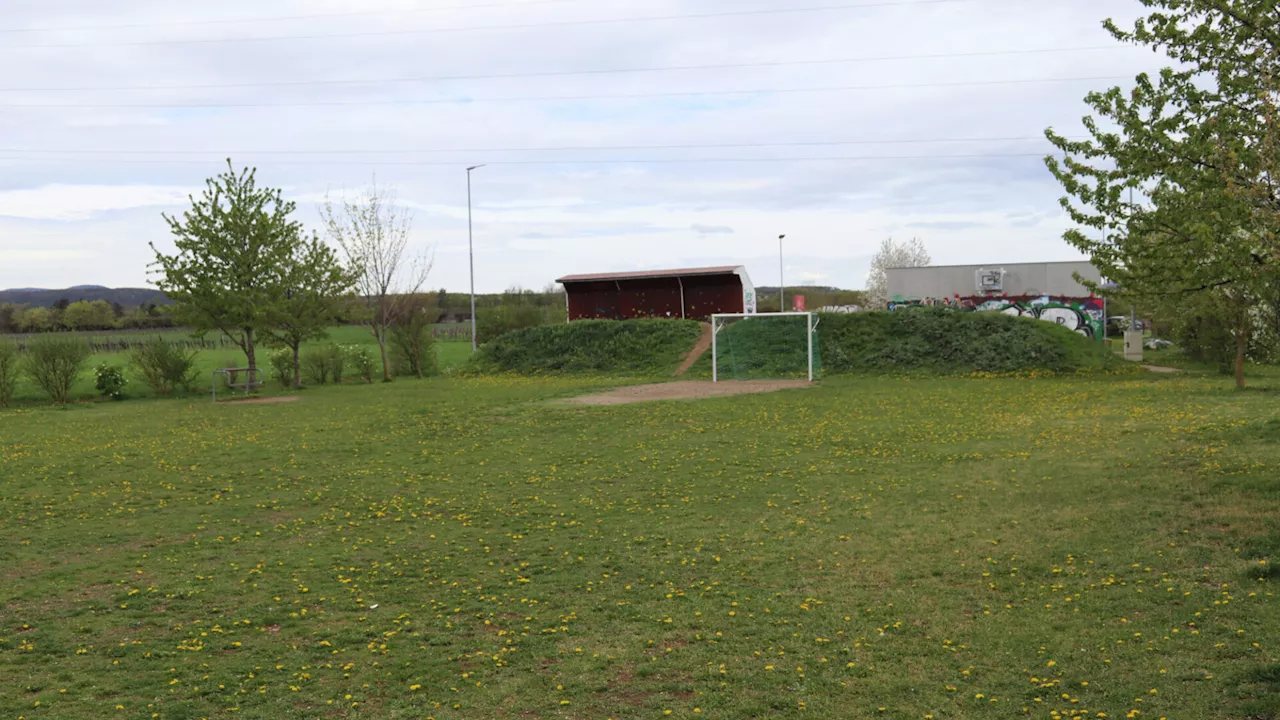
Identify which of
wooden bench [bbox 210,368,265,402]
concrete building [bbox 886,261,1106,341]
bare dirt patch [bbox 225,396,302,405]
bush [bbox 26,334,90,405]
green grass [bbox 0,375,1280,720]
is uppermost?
concrete building [bbox 886,261,1106,341]

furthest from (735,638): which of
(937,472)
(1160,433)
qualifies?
(1160,433)

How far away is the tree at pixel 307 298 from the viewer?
110ft

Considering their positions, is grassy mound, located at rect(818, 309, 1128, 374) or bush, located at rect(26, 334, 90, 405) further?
grassy mound, located at rect(818, 309, 1128, 374)

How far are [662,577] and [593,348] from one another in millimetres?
30694

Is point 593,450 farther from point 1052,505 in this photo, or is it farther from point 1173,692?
point 1173,692

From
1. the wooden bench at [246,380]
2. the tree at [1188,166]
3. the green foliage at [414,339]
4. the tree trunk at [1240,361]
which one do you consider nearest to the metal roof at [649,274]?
the green foliage at [414,339]

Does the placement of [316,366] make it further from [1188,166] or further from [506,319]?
[1188,166]

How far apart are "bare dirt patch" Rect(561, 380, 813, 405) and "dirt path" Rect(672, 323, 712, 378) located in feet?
8.90

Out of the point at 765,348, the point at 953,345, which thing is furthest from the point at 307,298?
the point at 953,345

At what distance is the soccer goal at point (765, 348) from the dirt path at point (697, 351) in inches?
36.7

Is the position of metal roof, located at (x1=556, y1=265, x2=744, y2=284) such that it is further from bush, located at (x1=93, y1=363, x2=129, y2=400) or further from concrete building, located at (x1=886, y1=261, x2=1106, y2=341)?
bush, located at (x1=93, y1=363, x2=129, y2=400)

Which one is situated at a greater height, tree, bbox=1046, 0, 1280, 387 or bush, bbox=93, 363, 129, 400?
tree, bbox=1046, 0, 1280, 387

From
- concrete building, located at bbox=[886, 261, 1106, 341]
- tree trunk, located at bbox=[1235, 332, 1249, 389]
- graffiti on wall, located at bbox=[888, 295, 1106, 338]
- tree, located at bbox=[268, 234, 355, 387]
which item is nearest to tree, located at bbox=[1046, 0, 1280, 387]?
tree trunk, located at bbox=[1235, 332, 1249, 389]

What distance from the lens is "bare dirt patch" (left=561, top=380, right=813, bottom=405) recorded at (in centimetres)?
2658
